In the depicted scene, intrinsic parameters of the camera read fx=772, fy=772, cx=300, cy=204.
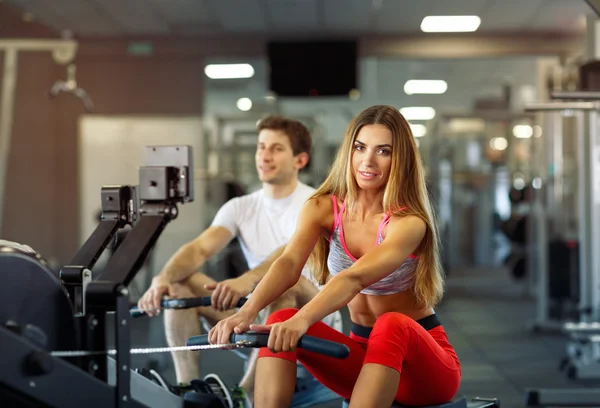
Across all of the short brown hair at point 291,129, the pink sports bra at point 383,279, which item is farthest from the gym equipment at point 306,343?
the short brown hair at point 291,129

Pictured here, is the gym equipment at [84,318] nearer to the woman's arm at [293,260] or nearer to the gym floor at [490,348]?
the woman's arm at [293,260]

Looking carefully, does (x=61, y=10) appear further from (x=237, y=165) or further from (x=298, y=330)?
(x=298, y=330)

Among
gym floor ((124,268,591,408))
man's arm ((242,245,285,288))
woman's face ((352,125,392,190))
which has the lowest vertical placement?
gym floor ((124,268,591,408))

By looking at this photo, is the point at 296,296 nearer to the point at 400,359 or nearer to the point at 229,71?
the point at 400,359

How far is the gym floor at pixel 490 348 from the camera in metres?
3.58

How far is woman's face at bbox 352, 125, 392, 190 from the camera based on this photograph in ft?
6.50

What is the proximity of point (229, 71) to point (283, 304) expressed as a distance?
5.30 metres

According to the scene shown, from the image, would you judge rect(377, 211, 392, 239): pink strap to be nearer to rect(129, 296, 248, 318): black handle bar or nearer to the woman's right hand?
the woman's right hand

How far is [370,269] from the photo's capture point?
71.4 inches

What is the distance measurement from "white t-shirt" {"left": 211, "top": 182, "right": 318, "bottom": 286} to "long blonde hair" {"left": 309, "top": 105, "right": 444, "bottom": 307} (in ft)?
2.61

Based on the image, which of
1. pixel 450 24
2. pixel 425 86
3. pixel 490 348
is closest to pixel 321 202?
pixel 490 348

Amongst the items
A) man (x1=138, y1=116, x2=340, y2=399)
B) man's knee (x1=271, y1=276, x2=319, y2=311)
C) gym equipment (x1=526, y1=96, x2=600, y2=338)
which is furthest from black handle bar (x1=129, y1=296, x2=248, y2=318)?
gym equipment (x1=526, y1=96, x2=600, y2=338)

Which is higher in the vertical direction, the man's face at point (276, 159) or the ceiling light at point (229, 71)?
the ceiling light at point (229, 71)

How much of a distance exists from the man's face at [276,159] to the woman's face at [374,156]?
867 millimetres
